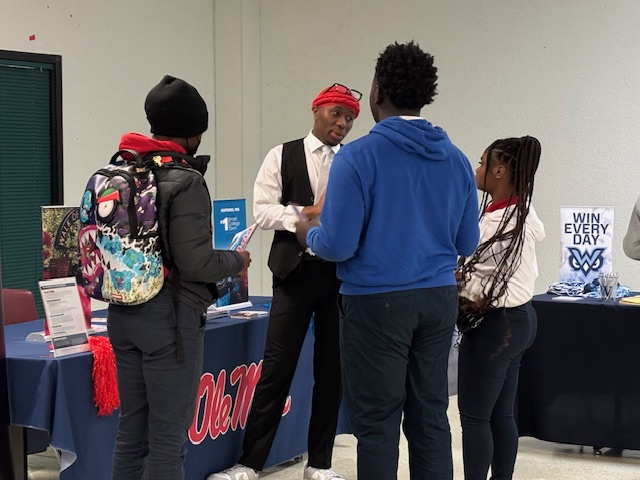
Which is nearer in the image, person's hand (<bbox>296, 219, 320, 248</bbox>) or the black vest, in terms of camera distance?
person's hand (<bbox>296, 219, 320, 248</bbox>)

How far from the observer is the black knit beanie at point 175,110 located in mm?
2621

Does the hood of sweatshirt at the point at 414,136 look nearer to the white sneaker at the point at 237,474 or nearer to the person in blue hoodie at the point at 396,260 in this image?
the person in blue hoodie at the point at 396,260

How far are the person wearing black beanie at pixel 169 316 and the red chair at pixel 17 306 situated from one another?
1.42 m

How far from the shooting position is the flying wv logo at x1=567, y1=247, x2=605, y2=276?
14.5 feet

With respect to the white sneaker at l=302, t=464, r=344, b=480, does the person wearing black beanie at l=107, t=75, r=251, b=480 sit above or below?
above

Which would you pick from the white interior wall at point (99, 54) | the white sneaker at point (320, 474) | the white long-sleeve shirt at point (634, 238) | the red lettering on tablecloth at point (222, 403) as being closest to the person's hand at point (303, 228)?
the red lettering on tablecloth at point (222, 403)

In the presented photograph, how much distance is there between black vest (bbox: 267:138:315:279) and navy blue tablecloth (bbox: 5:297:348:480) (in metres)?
0.30

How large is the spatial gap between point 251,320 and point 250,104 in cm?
335

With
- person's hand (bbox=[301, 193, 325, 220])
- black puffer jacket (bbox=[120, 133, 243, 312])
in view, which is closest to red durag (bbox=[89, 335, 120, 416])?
black puffer jacket (bbox=[120, 133, 243, 312])

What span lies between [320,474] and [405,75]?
1.81 meters

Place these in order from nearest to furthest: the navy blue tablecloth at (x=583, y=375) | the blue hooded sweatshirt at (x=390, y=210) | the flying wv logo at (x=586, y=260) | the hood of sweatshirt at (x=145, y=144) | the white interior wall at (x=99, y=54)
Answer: the blue hooded sweatshirt at (x=390, y=210) < the hood of sweatshirt at (x=145, y=144) < the navy blue tablecloth at (x=583, y=375) < the flying wv logo at (x=586, y=260) < the white interior wall at (x=99, y=54)

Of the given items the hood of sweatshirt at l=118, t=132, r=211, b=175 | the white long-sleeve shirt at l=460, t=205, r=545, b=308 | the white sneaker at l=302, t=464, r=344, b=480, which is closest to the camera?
the hood of sweatshirt at l=118, t=132, r=211, b=175

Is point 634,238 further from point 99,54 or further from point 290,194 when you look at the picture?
point 99,54

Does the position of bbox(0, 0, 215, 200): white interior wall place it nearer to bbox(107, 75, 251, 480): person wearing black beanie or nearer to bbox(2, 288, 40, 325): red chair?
bbox(2, 288, 40, 325): red chair
